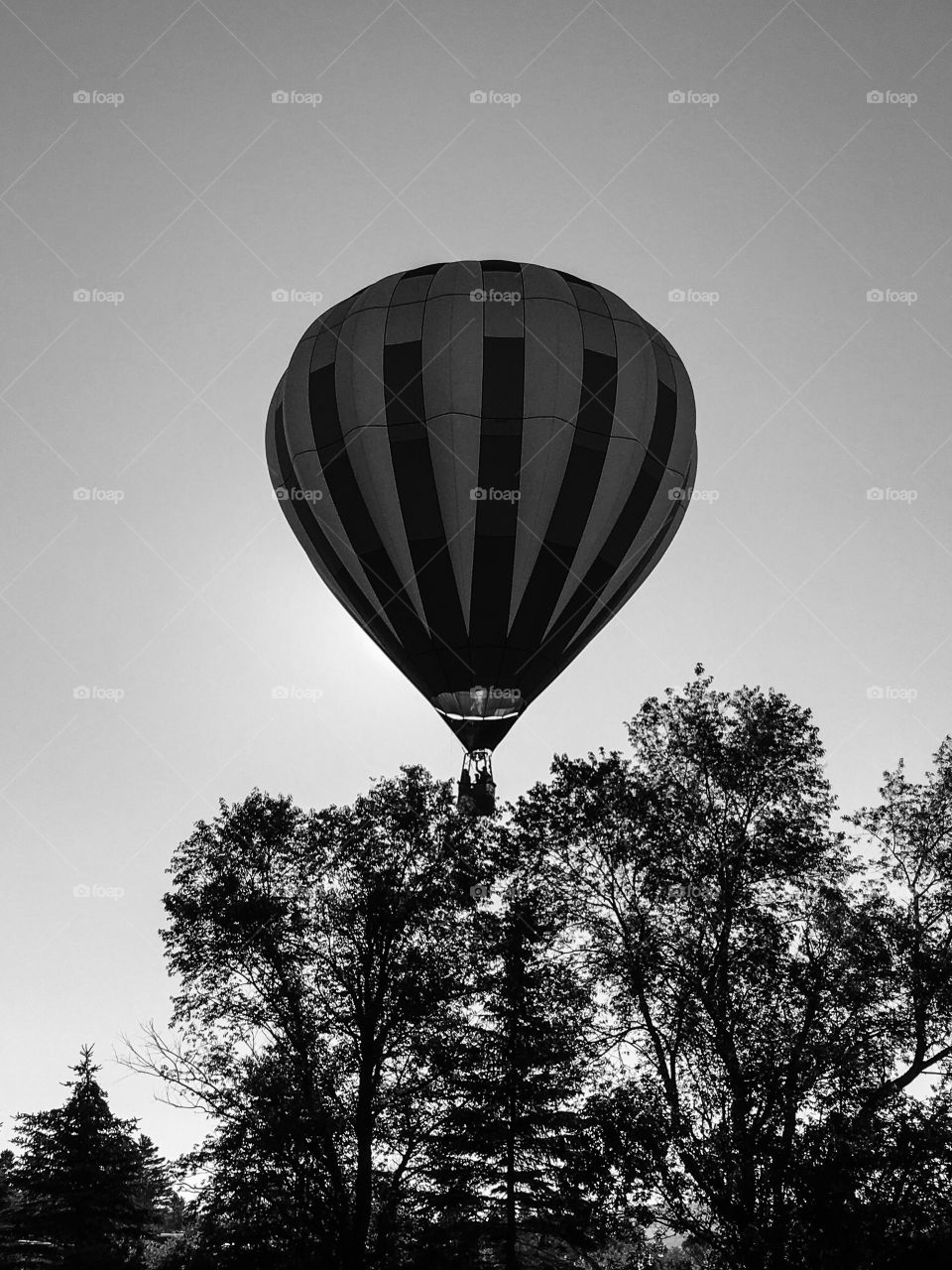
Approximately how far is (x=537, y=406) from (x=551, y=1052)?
38.9 feet

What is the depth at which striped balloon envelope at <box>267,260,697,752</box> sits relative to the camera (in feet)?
55.3

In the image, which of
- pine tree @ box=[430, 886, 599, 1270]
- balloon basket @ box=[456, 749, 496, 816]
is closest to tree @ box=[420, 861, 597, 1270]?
pine tree @ box=[430, 886, 599, 1270]

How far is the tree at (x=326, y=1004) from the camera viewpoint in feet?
62.9

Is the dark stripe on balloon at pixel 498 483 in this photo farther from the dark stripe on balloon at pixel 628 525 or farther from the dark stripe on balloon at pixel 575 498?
the dark stripe on balloon at pixel 628 525

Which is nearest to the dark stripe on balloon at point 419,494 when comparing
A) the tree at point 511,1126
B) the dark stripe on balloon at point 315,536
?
the dark stripe on balloon at point 315,536

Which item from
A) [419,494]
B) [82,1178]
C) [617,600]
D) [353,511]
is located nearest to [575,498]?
[617,600]

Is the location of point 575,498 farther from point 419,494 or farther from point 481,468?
point 419,494

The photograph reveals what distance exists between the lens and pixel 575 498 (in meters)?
17.3

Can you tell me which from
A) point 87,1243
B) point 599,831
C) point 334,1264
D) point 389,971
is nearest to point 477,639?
point 599,831

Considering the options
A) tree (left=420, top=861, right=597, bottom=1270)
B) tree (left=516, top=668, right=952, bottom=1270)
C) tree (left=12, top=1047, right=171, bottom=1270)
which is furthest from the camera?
tree (left=12, top=1047, right=171, bottom=1270)

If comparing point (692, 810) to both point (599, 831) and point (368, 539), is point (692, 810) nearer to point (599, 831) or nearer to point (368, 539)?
point (599, 831)

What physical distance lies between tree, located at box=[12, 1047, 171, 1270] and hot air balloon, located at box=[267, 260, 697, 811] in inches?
757

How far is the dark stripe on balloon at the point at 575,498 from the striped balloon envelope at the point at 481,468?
0.02 metres

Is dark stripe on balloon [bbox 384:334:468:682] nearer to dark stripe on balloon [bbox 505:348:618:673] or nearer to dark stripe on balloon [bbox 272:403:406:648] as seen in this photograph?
dark stripe on balloon [bbox 272:403:406:648]
